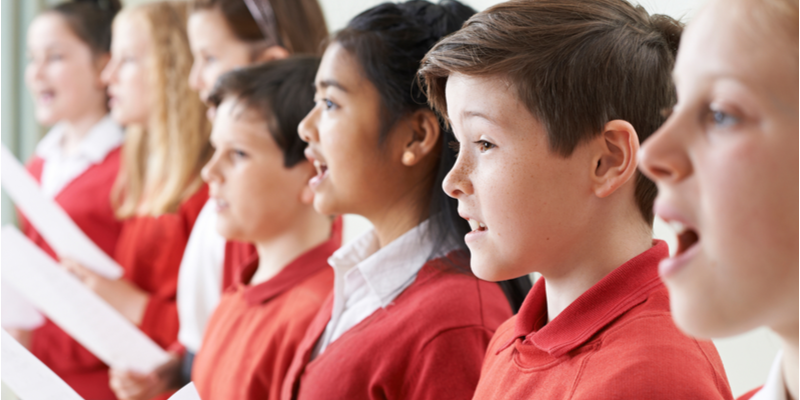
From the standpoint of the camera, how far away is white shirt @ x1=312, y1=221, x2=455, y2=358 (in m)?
0.92

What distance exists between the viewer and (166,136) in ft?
5.98

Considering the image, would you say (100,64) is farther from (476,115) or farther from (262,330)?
(476,115)

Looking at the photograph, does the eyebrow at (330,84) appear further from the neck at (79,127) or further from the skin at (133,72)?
the neck at (79,127)

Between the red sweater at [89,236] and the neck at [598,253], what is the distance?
1484 millimetres

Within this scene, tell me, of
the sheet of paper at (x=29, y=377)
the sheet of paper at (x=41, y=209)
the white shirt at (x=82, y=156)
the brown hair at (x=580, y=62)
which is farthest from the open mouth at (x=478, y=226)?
the white shirt at (x=82, y=156)

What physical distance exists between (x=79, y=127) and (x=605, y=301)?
1989mm

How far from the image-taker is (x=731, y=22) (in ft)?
1.30

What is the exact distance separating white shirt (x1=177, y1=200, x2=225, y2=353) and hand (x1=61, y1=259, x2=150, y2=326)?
0.90 ft

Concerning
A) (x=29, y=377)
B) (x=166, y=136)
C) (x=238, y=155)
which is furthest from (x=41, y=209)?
(x=29, y=377)

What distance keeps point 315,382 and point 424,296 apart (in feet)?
0.56

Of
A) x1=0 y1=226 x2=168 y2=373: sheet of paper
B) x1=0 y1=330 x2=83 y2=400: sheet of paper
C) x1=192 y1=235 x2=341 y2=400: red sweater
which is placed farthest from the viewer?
x1=0 y1=226 x2=168 y2=373: sheet of paper

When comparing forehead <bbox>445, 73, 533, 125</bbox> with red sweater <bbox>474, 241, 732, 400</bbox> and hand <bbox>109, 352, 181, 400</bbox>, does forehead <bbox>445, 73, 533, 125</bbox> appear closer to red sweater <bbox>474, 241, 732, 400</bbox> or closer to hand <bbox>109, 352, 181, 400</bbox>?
red sweater <bbox>474, 241, 732, 400</bbox>

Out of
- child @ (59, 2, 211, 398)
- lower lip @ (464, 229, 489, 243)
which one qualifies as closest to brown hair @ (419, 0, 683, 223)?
lower lip @ (464, 229, 489, 243)

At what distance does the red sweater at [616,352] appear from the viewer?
20.2 inches
